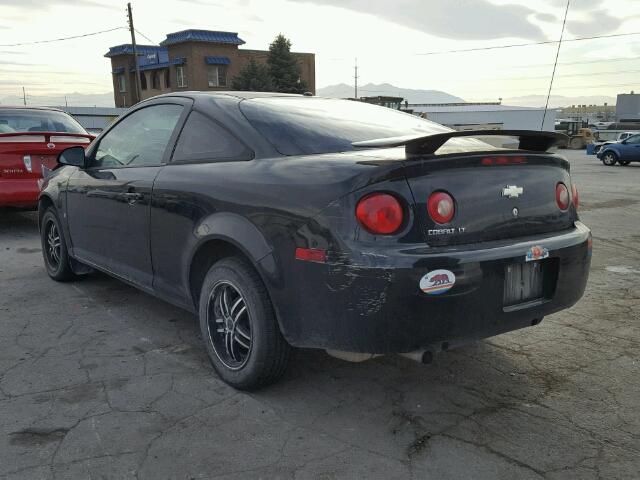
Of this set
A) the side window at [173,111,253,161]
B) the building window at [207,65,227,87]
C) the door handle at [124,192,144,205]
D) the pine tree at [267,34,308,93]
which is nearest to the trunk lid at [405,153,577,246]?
the side window at [173,111,253,161]

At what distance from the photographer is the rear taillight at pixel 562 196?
3.06 m

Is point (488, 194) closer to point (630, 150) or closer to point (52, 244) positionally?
point (52, 244)

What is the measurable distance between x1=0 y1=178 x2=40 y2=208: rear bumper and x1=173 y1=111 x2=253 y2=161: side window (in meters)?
4.46

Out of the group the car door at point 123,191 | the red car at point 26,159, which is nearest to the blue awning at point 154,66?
the red car at point 26,159

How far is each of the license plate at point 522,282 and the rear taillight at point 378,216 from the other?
61 centimetres

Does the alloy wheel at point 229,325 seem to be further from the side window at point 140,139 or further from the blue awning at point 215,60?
the blue awning at point 215,60

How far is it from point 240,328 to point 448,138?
147 centimetres

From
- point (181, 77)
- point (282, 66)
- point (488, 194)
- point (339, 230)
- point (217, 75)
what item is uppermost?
point (282, 66)

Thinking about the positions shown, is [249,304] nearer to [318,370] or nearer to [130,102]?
[318,370]

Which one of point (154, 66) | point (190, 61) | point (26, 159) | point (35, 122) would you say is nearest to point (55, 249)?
point (26, 159)

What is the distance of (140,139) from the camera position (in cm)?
407

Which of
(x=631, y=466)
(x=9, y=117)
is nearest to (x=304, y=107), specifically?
(x=631, y=466)

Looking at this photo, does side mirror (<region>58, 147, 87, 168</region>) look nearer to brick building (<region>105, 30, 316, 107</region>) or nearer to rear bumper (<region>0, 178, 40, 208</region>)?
rear bumper (<region>0, 178, 40, 208</region>)

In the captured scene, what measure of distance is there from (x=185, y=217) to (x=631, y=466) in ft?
8.19
